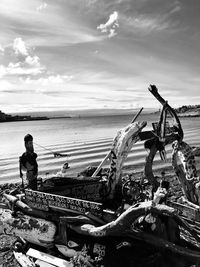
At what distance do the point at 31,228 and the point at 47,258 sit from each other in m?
0.85

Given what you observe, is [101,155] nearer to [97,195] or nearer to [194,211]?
[97,195]

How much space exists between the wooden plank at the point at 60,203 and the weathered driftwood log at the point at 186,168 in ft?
8.27

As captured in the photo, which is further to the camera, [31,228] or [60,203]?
[31,228]

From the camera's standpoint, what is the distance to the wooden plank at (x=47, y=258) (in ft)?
22.0

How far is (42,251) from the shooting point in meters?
7.52

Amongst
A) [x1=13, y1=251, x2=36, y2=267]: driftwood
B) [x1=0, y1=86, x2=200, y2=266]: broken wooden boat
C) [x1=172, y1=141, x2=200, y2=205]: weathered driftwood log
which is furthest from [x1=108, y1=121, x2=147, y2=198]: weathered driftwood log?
[x1=13, y1=251, x2=36, y2=267]: driftwood

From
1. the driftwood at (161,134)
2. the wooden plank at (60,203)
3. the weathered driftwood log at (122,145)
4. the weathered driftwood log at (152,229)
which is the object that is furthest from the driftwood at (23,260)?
the driftwood at (161,134)

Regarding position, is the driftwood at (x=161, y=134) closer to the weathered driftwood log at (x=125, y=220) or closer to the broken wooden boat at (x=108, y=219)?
the broken wooden boat at (x=108, y=219)

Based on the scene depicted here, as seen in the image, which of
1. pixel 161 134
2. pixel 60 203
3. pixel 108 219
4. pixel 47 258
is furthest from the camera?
pixel 161 134

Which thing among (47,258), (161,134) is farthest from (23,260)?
(161,134)

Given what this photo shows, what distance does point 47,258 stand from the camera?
7059 millimetres

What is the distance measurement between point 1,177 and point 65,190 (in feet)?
47.5

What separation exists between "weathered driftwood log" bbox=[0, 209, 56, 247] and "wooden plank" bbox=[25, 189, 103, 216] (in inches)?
15.5

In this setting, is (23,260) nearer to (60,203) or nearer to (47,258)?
(47,258)
